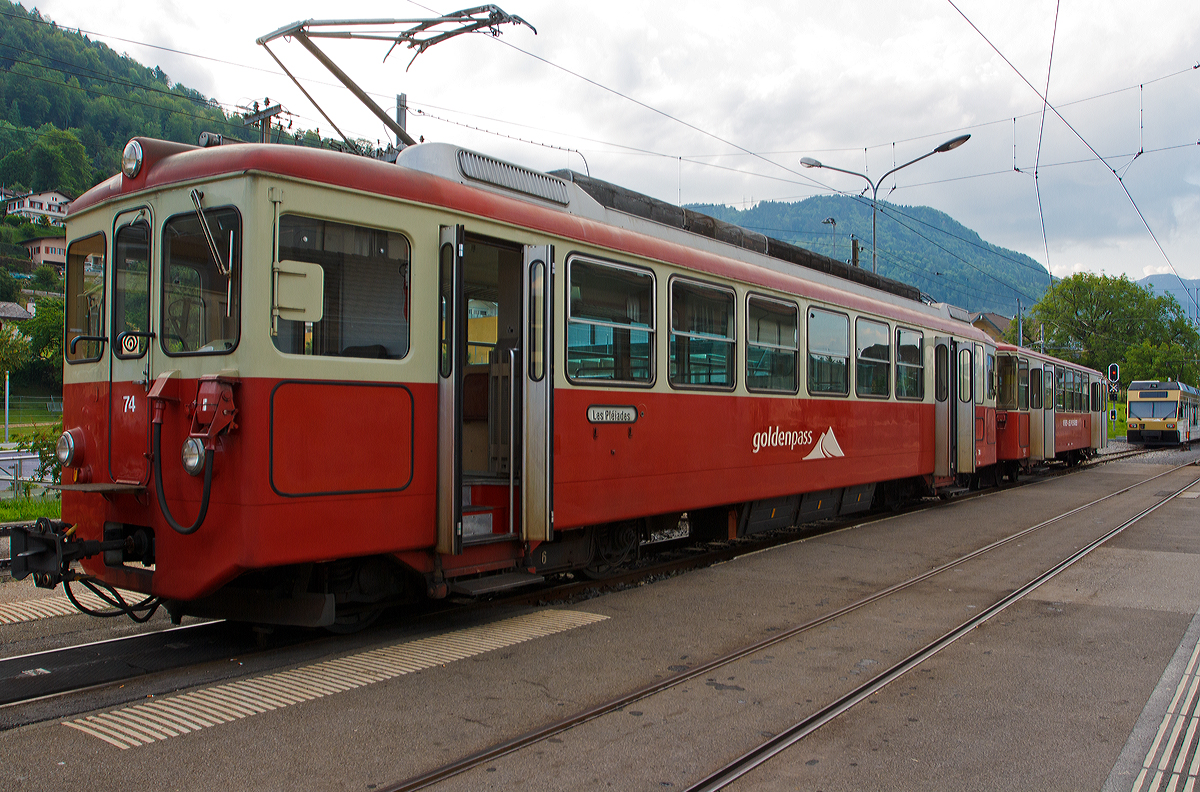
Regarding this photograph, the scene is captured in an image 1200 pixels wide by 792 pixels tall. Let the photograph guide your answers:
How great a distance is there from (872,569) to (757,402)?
1.99m

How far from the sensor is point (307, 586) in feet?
17.4

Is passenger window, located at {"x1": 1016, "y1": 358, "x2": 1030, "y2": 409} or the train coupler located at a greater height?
passenger window, located at {"x1": 1016, "y1": 358, "x2": 1030, "y2": 409}

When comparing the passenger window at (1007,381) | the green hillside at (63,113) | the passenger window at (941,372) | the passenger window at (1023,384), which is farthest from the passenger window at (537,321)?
the green hillside at (63,113)

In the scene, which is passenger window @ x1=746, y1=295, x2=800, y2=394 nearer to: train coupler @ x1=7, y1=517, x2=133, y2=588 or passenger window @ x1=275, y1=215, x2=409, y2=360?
passenger window @ x1=275, y1=215, x2=409, y2=360

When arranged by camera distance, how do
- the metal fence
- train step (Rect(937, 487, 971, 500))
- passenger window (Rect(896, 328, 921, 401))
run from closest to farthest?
passenger window (Rect(896, 328, 921, 401))
train step (Rect(937, 487, 971, 500))
the metal fence

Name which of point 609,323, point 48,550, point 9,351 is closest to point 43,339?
point 9,351

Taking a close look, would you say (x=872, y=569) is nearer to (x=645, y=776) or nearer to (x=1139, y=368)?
(x=645, y=776)

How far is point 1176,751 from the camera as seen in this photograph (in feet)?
12.9

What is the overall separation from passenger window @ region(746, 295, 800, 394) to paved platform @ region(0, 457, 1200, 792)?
244cm

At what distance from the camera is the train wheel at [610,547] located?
7418mm

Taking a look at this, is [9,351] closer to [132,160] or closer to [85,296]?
[85,296]

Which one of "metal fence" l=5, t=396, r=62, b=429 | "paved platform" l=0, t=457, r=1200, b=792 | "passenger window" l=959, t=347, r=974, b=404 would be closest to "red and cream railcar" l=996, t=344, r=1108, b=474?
"passenger window" l=959, t=347, r=974, b=404

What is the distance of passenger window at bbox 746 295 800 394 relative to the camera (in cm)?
879

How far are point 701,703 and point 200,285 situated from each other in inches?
149
